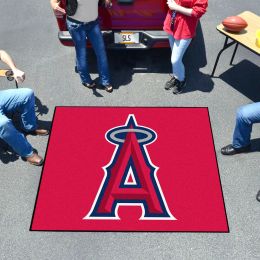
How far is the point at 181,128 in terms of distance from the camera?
14.6ft

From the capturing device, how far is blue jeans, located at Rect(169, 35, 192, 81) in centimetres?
430

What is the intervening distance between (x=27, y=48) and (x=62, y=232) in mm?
3356

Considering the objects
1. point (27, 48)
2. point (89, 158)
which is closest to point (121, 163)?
point (89, 158)

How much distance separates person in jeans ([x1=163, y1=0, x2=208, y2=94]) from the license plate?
0.49 metres

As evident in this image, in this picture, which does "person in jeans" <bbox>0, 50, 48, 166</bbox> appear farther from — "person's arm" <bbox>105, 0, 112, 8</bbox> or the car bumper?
"person's arm" <bbox>105, 0, 112, 8</bbox>

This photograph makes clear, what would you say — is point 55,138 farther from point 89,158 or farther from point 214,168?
point 214,168

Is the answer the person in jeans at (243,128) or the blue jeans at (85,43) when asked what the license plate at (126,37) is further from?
the person in jeans at (243,128)

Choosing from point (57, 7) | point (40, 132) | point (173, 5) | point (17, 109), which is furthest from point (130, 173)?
point (57, 7)

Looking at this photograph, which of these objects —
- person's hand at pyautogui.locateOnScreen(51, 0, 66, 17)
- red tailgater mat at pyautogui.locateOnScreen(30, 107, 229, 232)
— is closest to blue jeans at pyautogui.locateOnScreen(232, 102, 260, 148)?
red tailgater mat at pyautogui.locateOnScreen(30, 107, 229, 232)

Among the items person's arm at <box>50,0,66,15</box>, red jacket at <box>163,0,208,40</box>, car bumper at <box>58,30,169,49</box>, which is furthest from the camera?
car bumper at <box>58,30,169,49</box>

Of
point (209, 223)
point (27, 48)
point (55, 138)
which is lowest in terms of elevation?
point (209, 223)

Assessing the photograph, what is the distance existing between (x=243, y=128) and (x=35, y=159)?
241cm

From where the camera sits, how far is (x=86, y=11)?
13.3ft

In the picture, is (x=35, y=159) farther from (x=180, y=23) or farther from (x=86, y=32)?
(x=180, y=23)
